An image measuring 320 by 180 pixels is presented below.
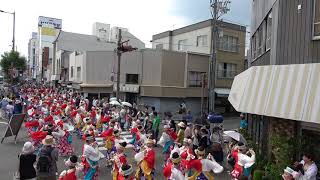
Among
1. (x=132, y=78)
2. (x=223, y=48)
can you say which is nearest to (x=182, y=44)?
(x=223, y=48)

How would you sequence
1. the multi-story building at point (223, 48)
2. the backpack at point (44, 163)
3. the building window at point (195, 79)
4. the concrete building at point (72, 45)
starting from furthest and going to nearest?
the concrete building at point (72, 45), the multi-story building at point (223, 48), the building window at point (195, 79), the backpack at point (44, 163)

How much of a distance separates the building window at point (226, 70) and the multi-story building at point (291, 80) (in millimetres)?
25289

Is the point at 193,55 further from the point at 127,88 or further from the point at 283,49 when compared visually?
the point at 283,49

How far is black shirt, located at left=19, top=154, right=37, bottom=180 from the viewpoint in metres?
7.93

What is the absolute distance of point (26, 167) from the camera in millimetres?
7957

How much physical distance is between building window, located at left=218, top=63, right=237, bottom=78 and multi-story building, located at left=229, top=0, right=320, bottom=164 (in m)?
25.3

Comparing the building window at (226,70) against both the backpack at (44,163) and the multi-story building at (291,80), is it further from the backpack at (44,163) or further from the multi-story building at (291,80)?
the backpack at (44,163)

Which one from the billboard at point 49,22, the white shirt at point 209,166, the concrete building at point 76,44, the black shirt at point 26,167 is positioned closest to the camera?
the black shirt at point 26,167

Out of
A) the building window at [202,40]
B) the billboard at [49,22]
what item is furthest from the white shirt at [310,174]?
the billboard at [49,22]

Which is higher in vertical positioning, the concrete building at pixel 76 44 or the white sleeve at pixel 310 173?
the concrete building at pixel 76 44

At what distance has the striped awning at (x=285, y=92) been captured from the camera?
8188 millimetres

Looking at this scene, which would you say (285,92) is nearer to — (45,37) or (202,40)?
(202,40)

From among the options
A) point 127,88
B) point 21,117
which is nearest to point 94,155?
point 21,117

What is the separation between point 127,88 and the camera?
33188mm
